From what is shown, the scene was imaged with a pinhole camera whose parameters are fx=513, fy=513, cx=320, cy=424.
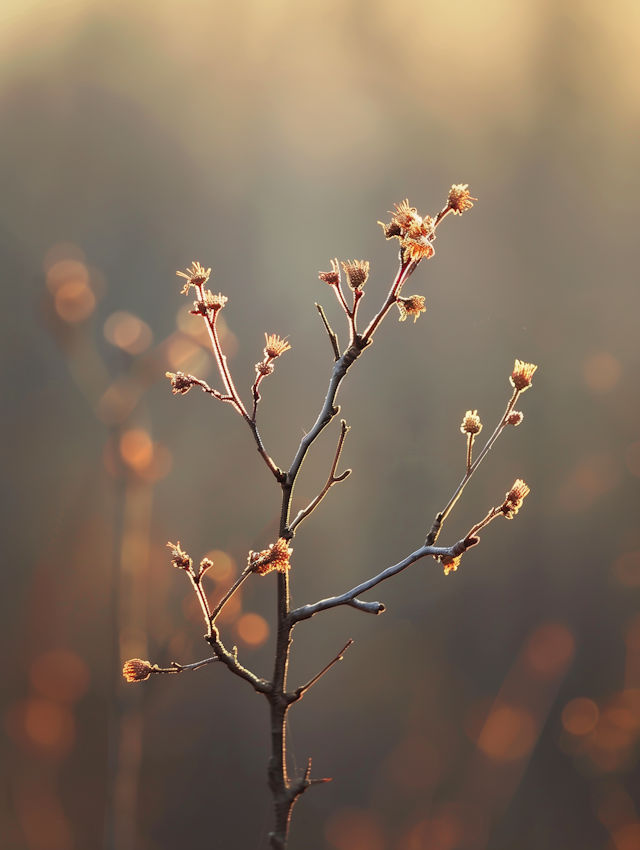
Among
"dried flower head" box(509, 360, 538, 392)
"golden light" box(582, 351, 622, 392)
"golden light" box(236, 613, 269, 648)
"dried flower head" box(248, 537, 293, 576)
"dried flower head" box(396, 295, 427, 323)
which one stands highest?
"golden light" box(582, 351, 622, 392)

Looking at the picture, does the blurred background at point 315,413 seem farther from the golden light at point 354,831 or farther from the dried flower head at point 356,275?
the dried flower head at point 356,275

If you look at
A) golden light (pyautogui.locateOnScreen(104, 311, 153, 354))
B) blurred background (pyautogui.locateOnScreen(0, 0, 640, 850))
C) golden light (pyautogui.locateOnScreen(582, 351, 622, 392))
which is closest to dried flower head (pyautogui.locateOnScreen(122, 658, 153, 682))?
blurred background (pyautogui.locateOnScreen(0, 0, 640, 850))

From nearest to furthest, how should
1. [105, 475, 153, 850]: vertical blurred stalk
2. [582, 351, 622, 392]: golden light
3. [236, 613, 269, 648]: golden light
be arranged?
1. [105, 475, 153, 850]: vertical blurred stalk
2. [236, 613, 269, 648]: golden light
3. [582, 351, 622, 392]: golden light

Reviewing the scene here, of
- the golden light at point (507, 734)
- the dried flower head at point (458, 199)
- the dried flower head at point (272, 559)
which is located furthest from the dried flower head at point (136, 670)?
the golden light at point (507, 734)

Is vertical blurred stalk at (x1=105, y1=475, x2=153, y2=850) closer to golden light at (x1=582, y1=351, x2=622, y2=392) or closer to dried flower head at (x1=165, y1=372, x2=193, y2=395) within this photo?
dried flower head at (x1=165, y1=372, x2=193, y2=395)

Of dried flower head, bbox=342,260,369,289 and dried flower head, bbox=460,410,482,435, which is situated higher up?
dried flower head, bbox=342,260,369,289

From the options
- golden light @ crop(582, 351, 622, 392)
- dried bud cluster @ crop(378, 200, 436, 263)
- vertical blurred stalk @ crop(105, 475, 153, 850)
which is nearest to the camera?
dried bud cluster @ crop(378, 200, 436, 263)
